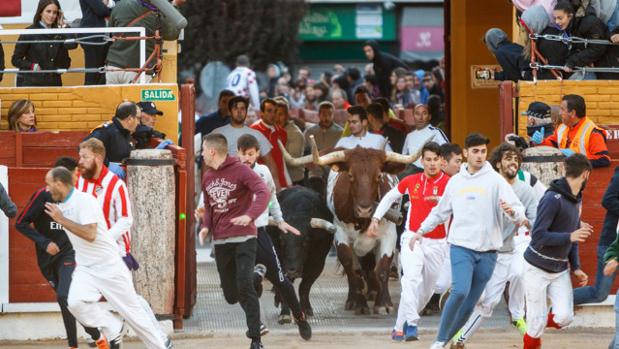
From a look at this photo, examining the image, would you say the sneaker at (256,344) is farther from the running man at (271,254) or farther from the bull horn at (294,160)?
the bull horn at (294,160)

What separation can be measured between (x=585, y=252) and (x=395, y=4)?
37043mm

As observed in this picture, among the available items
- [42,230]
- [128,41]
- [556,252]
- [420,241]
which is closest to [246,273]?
[42,230]

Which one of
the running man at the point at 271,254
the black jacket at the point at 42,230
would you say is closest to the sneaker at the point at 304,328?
the running man at the point at 271,254

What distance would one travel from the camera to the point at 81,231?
35.9ft

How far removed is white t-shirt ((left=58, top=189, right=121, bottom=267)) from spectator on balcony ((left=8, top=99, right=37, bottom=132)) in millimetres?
2854

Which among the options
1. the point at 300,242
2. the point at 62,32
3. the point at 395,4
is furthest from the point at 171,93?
the point at 395,4

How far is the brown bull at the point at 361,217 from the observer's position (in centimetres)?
1481

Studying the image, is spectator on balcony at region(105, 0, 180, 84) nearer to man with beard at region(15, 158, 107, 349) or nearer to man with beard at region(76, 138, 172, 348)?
man with beard at region(76, 138, 172, 348)

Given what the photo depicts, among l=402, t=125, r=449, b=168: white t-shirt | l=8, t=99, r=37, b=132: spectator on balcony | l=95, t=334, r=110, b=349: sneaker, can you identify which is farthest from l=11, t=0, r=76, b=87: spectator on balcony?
l=95, t=334, r=110, b=349: sneaker

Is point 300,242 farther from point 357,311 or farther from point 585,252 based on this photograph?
point 585,252

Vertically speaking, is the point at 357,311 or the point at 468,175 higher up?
the point at 468,175

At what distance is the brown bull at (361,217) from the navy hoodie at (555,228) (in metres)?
3.42

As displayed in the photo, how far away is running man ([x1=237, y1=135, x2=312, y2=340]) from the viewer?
12883 millimetres

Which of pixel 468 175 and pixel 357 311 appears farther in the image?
pixel 357 311
